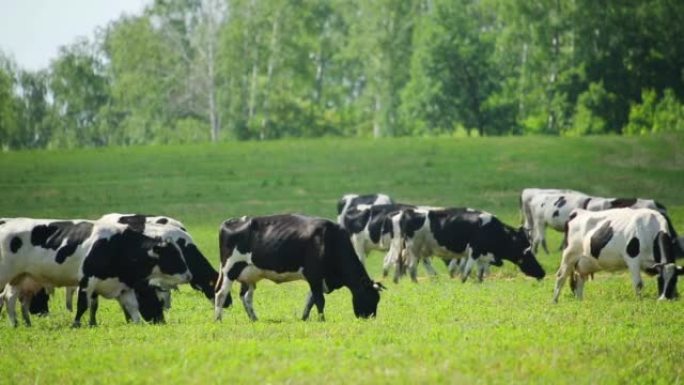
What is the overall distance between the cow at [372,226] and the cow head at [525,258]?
3521mm

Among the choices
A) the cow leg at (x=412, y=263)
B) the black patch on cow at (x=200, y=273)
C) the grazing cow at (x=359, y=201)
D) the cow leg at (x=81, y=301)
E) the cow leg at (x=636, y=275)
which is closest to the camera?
the cow leg at (x=81, y=301)

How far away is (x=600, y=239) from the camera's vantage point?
26750mm

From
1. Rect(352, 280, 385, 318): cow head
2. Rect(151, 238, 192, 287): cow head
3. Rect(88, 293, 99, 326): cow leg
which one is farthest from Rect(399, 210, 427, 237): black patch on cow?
Rect(88, 293, 99, 326): cow leg

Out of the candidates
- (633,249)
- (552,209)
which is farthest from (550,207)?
(633,249)

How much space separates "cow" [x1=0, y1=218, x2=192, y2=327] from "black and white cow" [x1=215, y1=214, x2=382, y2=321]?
1.56 meters

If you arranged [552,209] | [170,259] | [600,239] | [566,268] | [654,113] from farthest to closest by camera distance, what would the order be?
[654,113] < [552,209] < [566,268] < [600,239] < [170,259]

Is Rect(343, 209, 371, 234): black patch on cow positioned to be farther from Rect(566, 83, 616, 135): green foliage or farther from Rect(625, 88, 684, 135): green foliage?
Rect(566, 83, 616, 135): green foliage

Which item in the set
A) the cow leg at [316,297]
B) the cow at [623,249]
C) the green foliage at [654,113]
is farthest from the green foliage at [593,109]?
the cow leg at [316,297]

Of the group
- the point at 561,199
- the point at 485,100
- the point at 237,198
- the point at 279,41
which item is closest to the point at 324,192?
the point at 237,198

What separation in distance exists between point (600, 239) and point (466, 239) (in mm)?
9494

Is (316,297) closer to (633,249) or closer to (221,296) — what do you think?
(221,296)

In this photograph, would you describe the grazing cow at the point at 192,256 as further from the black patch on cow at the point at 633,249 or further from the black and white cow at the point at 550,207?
the black and white cow at the point at 550,207

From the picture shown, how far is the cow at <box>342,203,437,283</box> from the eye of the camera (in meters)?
39.0

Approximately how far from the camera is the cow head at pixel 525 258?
114 ft
